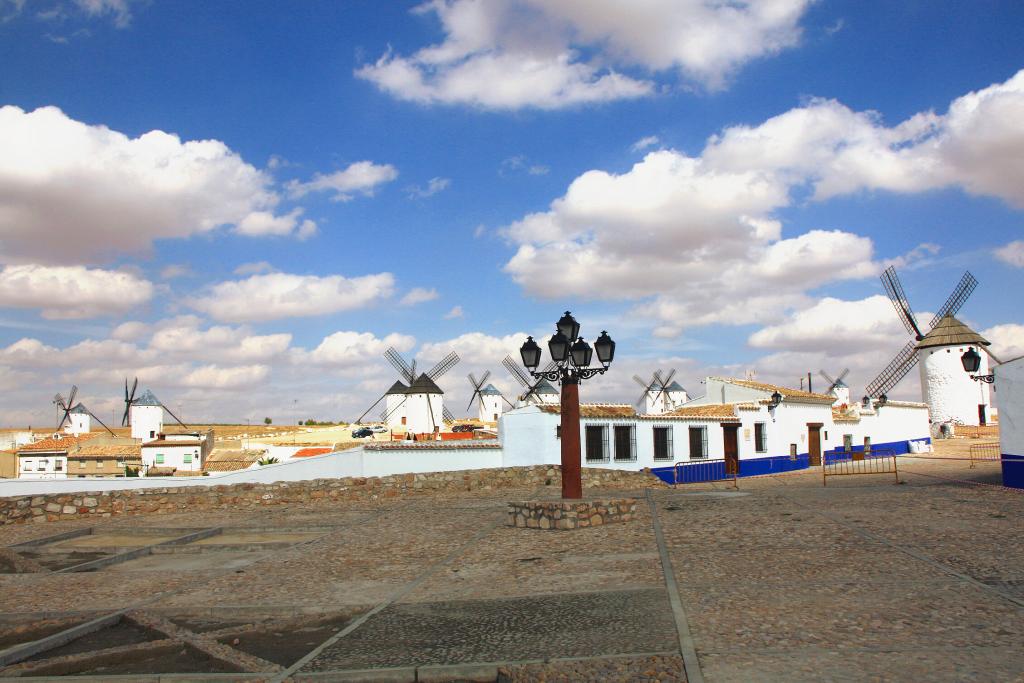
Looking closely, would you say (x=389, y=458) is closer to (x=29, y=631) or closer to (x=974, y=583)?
(x=29, y=631)

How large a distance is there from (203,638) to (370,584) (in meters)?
2.47

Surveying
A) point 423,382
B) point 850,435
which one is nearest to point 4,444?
point 423,382

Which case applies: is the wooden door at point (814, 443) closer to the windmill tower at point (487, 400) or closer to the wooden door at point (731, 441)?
the wooden door at point (731, 441)

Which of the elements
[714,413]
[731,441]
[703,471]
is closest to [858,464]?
[731,441]

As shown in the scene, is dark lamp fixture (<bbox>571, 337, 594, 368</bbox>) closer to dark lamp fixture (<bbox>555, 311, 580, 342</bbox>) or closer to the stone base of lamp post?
dark lamp fixture (<bbox>555, 311, 580, 342</bbox>)

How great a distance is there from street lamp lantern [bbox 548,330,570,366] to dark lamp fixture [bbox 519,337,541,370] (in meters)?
0.26

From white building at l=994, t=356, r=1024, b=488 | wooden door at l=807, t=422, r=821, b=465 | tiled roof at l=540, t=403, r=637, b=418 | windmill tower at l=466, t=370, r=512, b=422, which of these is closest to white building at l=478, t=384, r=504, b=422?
windmill tower at l=466, t=370, r=512, b=422

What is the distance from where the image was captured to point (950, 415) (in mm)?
48812

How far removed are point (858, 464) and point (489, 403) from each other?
5893 centimetres

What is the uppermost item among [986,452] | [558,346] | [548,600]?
[558,346]

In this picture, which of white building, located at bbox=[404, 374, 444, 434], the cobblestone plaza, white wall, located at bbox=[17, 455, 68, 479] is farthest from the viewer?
white building, located at bbox=[404, 374, 444, 434]

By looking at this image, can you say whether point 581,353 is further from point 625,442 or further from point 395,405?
point 395,405

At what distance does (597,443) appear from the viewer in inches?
957

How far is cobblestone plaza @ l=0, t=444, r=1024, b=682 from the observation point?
552 cm
